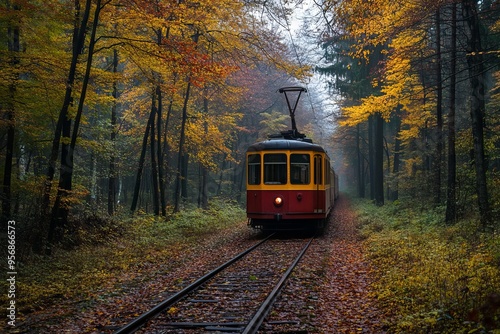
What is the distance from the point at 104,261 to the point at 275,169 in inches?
243

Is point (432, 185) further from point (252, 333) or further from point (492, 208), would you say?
point (252, 333)

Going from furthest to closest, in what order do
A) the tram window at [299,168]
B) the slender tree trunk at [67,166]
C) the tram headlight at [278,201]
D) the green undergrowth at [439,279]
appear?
the tram window at [299,168]
the tram headlight at [278,201]
the slender tree trunk at [67,166]
the green undergrowth at [439,279]

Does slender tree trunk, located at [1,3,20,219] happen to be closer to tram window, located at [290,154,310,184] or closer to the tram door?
tram window, located at [290,154,310,184]

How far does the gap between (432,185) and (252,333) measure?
14672 millimetres

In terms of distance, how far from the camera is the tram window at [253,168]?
14062 mm

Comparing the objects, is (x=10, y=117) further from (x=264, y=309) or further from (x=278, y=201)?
(x=264, y=309)

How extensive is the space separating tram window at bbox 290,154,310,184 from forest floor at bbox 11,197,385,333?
2955 mm

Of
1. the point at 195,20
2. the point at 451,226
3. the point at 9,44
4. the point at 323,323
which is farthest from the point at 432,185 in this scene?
the point at 9,44

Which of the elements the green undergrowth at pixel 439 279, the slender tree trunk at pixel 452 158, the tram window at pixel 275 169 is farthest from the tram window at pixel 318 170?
the slender tree trunk at pixel 452 158

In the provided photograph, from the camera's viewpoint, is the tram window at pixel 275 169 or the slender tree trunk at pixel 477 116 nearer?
the slender tree trunk at pixel 477 116

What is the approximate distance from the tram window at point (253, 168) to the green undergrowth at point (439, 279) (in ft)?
13.4

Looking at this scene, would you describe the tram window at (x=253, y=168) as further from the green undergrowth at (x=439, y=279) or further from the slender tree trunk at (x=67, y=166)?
the slender tree trunk at (x=67, y=166)

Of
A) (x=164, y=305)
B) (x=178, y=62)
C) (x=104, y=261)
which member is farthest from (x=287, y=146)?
(x=164, y=305)

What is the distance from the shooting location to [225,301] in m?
6.51
